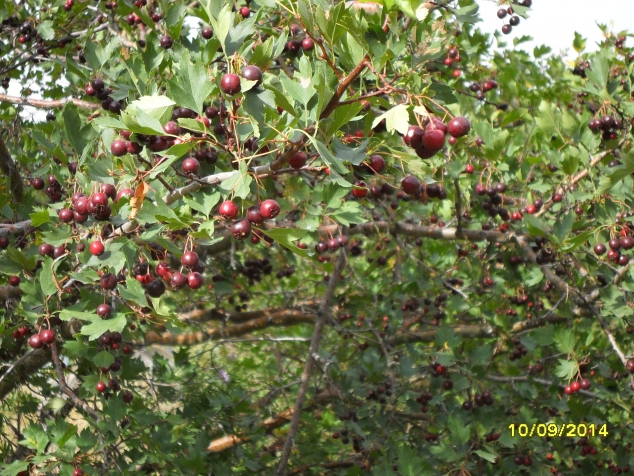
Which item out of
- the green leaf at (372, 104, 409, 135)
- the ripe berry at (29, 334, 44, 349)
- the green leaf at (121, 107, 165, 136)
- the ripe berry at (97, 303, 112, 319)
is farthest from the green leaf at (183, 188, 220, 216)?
the ripe berry at (29, 334, 44, 349)

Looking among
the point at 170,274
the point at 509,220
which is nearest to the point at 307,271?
the point at 509,220

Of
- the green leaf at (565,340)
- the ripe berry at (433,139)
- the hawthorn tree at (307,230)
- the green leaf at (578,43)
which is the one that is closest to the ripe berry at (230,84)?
the hawthorn tree at (307,230)

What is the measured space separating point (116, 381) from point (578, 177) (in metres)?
2.61

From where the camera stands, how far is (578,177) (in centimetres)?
344

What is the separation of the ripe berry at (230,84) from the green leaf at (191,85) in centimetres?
6

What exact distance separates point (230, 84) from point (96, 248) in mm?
743

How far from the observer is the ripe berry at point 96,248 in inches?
76.2

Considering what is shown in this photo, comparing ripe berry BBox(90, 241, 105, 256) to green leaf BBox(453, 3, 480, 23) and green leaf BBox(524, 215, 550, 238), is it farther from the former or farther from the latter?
green leaf BBox(524, 215, 550, 238)

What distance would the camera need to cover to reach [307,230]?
2.27 metres

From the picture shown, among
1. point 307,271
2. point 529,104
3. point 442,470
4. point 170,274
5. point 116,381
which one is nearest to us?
point 170,274

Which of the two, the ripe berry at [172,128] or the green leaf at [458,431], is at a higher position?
the ripe berry at [172,128]

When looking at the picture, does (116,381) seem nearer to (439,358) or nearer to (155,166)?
(155,166)

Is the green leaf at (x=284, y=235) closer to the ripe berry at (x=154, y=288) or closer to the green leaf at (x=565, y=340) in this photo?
the ripe berry at (x=154, y=288)

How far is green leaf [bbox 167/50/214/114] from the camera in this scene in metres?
1.60
